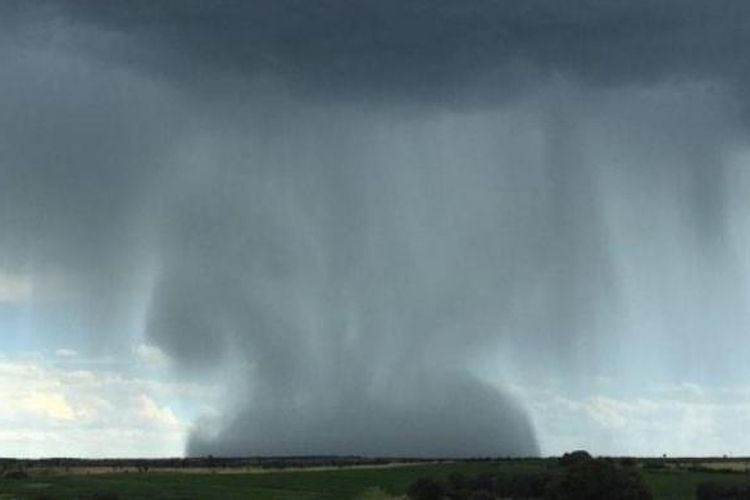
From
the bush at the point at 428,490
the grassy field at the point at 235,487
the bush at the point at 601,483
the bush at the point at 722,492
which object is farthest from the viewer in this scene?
the grassy field at the point at 235,487

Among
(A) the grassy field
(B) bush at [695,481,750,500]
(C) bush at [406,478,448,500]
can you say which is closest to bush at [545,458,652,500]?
(B) bush at [695,481,750,500]

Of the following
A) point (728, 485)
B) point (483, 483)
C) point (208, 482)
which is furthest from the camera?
point (208, 482)

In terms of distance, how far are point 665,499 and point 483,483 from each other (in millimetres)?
28820

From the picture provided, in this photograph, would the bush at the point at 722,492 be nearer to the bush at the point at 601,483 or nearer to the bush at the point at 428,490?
the bush at the point at 601,483

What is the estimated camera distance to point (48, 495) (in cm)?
14375

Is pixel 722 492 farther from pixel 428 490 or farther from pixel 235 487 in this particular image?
pixel 235 487

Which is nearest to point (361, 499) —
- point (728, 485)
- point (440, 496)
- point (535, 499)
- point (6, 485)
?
point (440, 496)

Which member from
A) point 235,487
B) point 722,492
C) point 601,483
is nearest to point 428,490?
point 601,483

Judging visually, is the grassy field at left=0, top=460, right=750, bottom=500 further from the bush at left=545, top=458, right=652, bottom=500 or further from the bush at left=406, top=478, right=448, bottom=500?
the bush at left=545, top=458, right=652, bottom=500

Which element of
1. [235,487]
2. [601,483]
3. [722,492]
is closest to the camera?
[601,483]

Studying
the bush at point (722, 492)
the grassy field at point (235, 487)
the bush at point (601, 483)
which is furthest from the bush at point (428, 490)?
the bush at point (722, 492)

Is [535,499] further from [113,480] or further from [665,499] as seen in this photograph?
[113,480]

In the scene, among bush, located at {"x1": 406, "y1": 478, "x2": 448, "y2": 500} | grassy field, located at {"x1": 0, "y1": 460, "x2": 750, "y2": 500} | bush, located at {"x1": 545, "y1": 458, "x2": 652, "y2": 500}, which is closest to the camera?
bush, located at {"x1": 545, "y1": 458, "x2": 652, "y2": 500}

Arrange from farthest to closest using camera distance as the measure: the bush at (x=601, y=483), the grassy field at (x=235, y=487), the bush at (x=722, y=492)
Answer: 1. the grassy field at (x=235, y=487)
2. the bush at (x=722, y=492)
3. the bush at (x=601, y=483)
